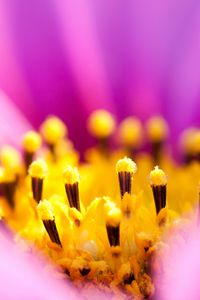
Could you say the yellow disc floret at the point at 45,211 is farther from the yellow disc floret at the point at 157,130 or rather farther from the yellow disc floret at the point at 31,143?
the yellow disc floret at the point at 157,130

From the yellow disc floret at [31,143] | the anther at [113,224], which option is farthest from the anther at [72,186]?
the yellow disc floret at [31,143]

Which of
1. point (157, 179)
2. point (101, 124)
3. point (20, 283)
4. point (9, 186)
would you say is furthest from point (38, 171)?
point (20, 283)

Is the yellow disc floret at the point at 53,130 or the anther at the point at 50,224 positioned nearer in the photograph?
the anther at the point at 50,224

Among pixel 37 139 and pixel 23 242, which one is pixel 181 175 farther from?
pixel 23 242

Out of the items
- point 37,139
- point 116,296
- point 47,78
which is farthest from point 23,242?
point 47,78

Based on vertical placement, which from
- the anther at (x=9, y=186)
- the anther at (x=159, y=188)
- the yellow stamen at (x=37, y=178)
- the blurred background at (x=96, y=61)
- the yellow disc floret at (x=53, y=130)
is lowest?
the anther at (x=159, y=188)

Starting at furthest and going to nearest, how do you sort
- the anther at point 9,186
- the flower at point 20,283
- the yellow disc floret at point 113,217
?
the anther at point 9,186
the yellow disc floret at point 113,217
the flower at point 20,283
